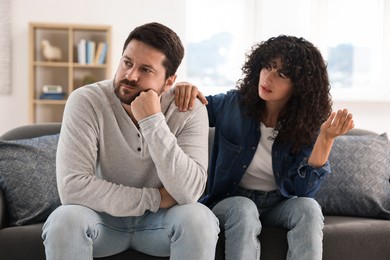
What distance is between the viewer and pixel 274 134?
2057 millimetres

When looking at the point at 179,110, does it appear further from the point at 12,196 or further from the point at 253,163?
the point at 12,196

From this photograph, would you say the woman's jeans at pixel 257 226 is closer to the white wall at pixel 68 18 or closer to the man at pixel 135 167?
the man at pixel 135 167

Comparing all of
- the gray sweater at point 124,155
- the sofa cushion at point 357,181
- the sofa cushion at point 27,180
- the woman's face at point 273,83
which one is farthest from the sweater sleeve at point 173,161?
the sofa cushion at point 357,181

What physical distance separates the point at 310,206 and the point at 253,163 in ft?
0.94

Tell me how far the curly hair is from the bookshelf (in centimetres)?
293

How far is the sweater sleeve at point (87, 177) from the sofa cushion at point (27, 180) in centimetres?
39

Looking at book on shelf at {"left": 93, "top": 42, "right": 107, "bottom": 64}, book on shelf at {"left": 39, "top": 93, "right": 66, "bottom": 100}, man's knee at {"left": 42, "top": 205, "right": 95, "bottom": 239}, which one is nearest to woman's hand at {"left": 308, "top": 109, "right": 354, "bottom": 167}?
man's knee at {"left": 42, "top": 205, "right": 95, "bottom": 239}

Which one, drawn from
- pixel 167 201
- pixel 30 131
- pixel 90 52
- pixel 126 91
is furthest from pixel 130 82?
pixel 90 52

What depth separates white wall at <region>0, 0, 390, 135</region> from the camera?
4.92 meters

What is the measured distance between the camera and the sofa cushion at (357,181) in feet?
7.41

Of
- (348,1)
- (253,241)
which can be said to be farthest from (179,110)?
(348,1)

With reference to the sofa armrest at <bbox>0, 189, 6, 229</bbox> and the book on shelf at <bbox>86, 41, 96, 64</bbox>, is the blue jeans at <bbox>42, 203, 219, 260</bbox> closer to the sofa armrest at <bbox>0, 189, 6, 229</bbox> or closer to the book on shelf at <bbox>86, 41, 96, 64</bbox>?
the sofa armrest at <bbox>0, 189, 6, 229</bbox>

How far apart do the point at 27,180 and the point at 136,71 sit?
2.16ft

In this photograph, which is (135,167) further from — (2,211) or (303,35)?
(303,35)
